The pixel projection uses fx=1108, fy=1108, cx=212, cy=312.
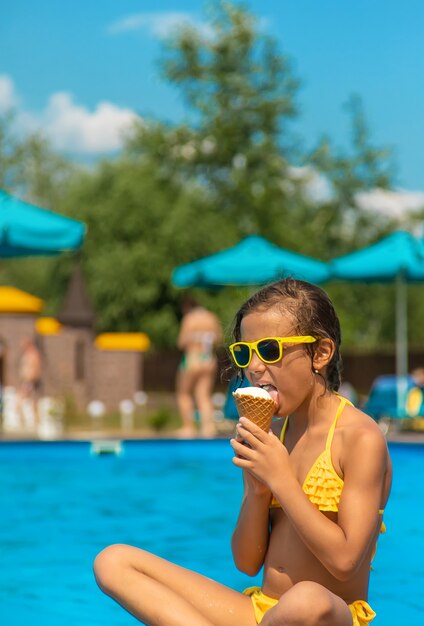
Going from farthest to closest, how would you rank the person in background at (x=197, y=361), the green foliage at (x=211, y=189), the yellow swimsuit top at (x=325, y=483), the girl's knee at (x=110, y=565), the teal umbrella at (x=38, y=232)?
the green foliage at (x=211, y=189) → the person in background at (x=197, y=361) → the teal umbrella at (x=38, y=232) → the girl's knee at (x=110, y=565) → the yellow swimsuit top at (x=325, y=483)

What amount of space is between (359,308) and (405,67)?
35428mm

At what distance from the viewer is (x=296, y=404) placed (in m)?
2.88

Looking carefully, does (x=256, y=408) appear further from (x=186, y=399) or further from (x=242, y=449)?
(x=186, y=399)

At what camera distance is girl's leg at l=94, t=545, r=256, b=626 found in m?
2.95

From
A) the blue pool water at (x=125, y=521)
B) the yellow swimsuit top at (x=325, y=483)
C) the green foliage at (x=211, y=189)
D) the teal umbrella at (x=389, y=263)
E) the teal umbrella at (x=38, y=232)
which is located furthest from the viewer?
the green foliage at (x=211, y=189)

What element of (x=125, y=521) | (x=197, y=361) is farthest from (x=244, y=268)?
(x=125, y=521)

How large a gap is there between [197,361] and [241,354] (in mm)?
11184

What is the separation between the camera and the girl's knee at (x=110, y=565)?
3037 mm

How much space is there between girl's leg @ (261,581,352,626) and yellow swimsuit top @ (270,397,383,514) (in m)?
0.23

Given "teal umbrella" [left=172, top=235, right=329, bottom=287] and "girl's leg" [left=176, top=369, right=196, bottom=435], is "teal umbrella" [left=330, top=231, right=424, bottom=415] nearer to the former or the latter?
"teal umbrella" [left=172, top=235, right=329, bottom=287]

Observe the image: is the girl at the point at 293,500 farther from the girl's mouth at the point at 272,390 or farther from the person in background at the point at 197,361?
the person in background at the point at 197,361

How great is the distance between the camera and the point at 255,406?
2721 mm

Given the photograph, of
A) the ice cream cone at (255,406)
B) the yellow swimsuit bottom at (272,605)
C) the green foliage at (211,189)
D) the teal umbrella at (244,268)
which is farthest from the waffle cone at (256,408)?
the green foliage at (211,189)

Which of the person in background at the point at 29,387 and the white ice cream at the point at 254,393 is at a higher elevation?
the white ice cream at the point at 254,393
